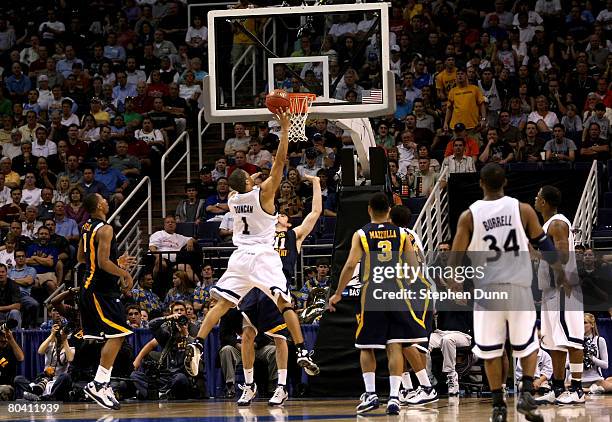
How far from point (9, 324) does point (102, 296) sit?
4.07 m

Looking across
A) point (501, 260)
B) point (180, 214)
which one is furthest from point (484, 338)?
point (180, 214)

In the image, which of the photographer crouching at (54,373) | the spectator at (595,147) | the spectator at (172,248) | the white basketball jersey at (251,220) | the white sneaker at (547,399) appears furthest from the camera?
the spectator at (595,147)

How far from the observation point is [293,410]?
484 inches

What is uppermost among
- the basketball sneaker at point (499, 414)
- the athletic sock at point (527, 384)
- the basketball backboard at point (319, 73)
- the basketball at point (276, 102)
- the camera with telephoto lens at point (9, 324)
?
the basketball backboard at point (319, 73)

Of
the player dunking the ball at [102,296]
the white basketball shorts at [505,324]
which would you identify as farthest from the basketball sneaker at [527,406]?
the player dunking the ball at [102,296]

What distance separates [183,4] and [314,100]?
39.9 feet

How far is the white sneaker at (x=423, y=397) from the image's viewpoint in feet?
40.4

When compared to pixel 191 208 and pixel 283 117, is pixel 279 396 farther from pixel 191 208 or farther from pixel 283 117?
pixel 191 208

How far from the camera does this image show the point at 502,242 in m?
9.62

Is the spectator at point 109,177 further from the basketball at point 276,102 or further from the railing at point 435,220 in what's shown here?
the basketball at point 276,102

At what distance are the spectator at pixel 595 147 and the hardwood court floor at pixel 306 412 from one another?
20.7 feet

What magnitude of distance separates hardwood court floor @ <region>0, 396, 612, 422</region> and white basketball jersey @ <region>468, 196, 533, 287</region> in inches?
57.7

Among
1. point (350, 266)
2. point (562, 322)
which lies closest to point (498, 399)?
point (350, 266)

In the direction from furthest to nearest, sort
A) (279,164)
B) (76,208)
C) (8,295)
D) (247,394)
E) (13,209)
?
(13,209)
(76,208)
(8,295)
(247,394)
(279,164)
